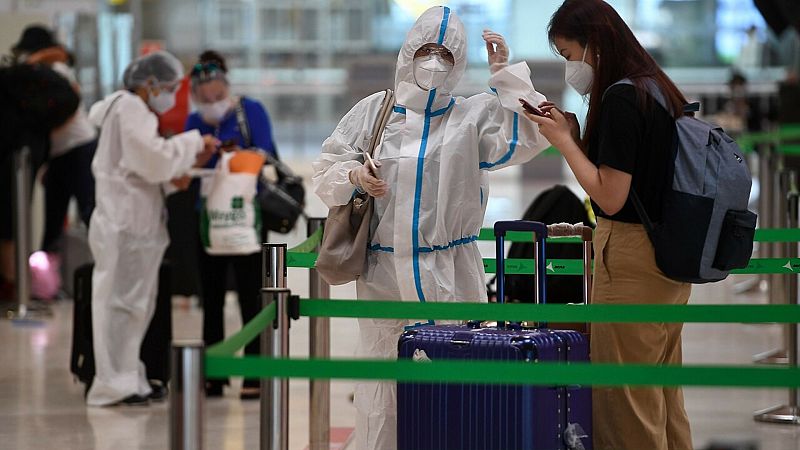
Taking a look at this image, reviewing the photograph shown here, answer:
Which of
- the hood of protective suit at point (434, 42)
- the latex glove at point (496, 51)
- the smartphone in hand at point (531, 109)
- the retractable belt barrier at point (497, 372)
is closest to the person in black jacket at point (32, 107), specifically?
the hood of protective suit at point (434, 42)

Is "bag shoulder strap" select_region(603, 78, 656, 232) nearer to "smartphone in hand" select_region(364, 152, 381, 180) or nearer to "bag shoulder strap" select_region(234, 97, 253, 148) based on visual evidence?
"smartphone in hand" select_region(364, 152, 381, 180)

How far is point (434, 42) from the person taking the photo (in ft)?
13.8

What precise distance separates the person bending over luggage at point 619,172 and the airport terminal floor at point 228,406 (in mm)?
1571

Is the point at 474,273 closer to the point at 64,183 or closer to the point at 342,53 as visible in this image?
the point at 64,183

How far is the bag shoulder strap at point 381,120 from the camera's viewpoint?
427 centimetres

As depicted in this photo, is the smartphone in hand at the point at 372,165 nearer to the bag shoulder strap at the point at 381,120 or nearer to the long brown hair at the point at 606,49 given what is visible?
the bag shoulder strap at the point at 381,120

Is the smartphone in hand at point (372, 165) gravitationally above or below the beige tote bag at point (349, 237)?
above

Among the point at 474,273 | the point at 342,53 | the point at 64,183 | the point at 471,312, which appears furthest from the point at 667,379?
the point at 342,53

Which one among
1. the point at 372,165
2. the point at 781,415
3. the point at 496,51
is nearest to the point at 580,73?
the point at 496,51

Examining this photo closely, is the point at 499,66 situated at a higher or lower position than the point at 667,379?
higher

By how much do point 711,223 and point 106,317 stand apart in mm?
3521

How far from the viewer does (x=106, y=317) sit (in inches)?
250

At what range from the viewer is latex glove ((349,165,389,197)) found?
408cm

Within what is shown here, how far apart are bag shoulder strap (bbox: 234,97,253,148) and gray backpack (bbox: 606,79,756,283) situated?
3362mm
